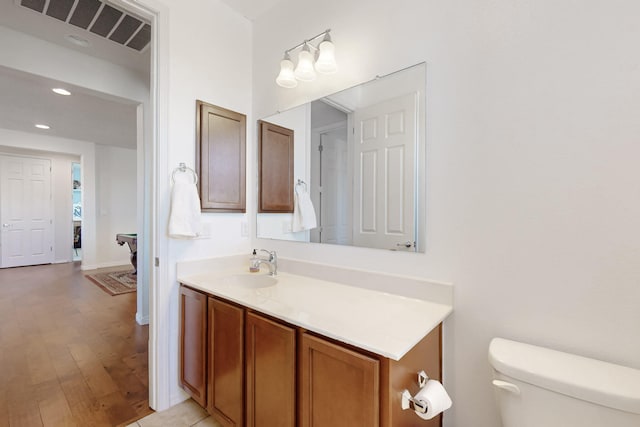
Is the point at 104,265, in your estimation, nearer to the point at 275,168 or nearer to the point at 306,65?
the point at 275,168

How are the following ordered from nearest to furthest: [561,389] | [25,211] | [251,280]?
[561,389] < [251,280] < [25,211]

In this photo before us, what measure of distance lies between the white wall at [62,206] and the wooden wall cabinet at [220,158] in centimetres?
591

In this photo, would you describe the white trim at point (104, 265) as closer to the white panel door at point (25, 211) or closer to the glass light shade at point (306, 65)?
the white panel door at point (25, 211)

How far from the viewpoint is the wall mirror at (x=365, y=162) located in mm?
1321

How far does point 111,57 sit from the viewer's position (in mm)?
2553

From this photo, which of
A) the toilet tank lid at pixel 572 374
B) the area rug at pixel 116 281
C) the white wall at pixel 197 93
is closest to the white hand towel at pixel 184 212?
the white wall at pixel 197 93

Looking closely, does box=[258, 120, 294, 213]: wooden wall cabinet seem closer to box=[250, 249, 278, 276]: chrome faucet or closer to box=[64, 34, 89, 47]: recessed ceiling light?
box=[250, 249, 278, 276]: chrome faucet

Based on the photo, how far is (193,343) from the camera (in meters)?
1.60

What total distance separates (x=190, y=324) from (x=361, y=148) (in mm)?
1437

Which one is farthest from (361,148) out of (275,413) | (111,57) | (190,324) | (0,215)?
(0,215)

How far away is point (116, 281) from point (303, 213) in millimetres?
4546

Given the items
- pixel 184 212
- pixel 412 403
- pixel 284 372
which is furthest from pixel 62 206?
pixel 412 403

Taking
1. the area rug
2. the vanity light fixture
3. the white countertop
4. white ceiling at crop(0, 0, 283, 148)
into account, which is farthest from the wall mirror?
the area rug

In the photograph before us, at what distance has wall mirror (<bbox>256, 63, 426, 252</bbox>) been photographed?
1321mm
